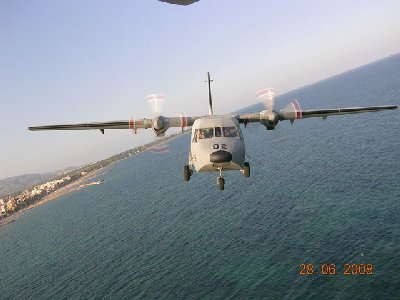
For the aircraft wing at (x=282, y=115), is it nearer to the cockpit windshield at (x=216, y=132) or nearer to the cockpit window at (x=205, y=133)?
the cockpit windshield at (x=216, y=132)

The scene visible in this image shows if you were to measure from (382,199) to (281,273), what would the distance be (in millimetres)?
26005

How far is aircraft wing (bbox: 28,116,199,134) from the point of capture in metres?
25.0

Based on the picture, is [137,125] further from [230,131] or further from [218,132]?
[230,131]

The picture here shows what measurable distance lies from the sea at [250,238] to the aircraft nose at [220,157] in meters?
6.55

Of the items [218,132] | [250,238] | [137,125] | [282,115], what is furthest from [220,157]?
[250,238]

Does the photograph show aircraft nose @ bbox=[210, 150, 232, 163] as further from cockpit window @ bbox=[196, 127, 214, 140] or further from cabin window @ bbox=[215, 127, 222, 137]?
cockpit window @ bbox=[196, 127, 214, 140]

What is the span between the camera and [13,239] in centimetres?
11694

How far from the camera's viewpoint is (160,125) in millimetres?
24859

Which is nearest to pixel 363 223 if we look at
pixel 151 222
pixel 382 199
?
pixel 382 199

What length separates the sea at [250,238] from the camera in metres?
47.4

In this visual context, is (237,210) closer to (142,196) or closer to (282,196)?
(282,196)
